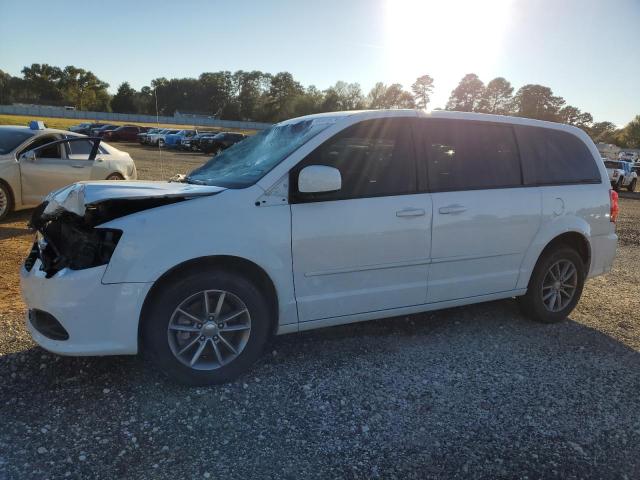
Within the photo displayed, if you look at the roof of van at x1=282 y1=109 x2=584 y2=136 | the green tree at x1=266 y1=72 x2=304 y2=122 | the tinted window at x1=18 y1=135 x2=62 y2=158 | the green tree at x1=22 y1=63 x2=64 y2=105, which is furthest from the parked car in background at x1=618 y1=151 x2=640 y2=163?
the green tree at x1=22 y1=63 x2=64 y2=105

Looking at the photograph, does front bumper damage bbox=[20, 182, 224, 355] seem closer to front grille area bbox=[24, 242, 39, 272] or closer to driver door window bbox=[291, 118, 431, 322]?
front grille area bbox=[24, 242, 39, 272]

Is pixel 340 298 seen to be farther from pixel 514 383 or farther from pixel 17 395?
pixel 17 395

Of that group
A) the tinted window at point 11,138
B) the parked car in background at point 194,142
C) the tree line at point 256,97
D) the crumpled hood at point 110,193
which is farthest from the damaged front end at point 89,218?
the tree line at point 256,97

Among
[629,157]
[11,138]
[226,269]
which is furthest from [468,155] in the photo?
[629,157]

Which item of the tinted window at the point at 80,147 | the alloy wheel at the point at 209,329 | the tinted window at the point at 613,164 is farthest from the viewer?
the tinted window at the point at 613,164

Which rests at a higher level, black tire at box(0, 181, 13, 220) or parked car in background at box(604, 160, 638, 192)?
black tire at box(0, 181, 13, 220)

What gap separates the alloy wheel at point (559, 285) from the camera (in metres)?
4.61

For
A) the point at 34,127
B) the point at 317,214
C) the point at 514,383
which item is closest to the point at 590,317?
the point at 514,383

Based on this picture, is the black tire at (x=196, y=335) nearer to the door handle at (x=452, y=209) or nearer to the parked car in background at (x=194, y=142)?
the door handle at (x=452, y=209)

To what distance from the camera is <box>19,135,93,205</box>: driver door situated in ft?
26.2

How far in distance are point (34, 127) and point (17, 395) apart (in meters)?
7.09

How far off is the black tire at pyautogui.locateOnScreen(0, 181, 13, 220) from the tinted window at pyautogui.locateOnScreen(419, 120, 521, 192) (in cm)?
699

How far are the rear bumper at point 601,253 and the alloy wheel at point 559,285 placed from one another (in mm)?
270

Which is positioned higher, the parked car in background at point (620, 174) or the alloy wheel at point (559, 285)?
the alloy wheel at point (559, 285)
